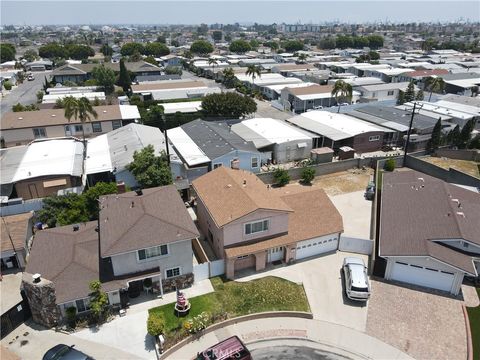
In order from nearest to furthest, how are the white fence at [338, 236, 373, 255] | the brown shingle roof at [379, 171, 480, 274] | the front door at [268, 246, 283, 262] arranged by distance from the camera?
the brown shingle roof at [379, 171, 480, 274] < the front door at [268, 246, 283, 262] < the white fence at [338, 236, 373, 255]

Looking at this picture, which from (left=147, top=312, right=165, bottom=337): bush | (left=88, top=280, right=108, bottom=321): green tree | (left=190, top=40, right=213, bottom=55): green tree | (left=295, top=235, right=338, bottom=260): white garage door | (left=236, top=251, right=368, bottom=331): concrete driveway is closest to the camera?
(left=147, top=312, right=165, bottom=337): bush

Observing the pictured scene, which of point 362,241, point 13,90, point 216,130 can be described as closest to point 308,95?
point 216,130

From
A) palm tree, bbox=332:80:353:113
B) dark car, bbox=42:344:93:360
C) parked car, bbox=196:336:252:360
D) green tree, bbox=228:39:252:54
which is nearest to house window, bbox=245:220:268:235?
parked car, bbox=196:336:252:360

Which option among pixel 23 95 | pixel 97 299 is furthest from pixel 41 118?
pixel 23 95

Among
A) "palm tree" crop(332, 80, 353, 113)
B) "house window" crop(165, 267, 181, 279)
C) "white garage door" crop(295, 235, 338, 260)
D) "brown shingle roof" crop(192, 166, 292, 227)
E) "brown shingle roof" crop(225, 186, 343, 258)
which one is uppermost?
"palm tree" crop(332, 80, 353, 113)

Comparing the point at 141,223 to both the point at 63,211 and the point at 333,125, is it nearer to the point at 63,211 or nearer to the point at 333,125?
the point at 63,211

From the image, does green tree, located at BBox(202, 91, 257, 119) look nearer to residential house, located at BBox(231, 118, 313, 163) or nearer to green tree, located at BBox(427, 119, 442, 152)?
residential house, located at BBox(231, 118, 313, 163)

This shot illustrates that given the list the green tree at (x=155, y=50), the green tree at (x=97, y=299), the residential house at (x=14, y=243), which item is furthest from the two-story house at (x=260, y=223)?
the green tree at (x=155, y=50)
